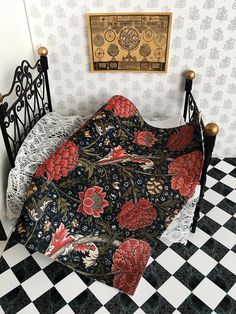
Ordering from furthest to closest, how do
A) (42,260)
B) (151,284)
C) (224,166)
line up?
(224,166) < (42,260) < (151,284)

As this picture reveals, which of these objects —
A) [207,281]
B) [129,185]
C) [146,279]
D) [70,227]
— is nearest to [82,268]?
[70,227]

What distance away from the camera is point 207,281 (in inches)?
69.2

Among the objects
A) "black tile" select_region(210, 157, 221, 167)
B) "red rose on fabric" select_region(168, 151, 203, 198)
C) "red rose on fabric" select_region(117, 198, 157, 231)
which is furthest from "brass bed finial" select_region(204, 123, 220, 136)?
"black tile" select_region(210, 157, 221, 167)

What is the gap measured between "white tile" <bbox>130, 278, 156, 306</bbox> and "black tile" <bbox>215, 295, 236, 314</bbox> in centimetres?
37

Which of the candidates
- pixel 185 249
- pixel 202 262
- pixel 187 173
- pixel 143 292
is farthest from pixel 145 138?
pixel 143 292

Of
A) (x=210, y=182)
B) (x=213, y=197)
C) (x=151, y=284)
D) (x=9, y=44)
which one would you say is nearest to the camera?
(x=151, y=284)

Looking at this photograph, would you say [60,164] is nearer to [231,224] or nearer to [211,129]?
[211,129]

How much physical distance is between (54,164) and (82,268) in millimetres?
645

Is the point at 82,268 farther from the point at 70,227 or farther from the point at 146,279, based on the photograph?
the point at 146,279

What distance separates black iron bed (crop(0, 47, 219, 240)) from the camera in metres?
1.77

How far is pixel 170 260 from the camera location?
1.87 meters

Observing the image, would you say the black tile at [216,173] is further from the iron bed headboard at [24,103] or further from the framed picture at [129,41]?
the iron bed headboard at [24,103]

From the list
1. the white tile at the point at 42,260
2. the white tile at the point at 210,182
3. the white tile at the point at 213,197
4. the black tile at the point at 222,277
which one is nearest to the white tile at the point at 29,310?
the white tile at the point at 42,260

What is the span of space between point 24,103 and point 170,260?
1477mm
